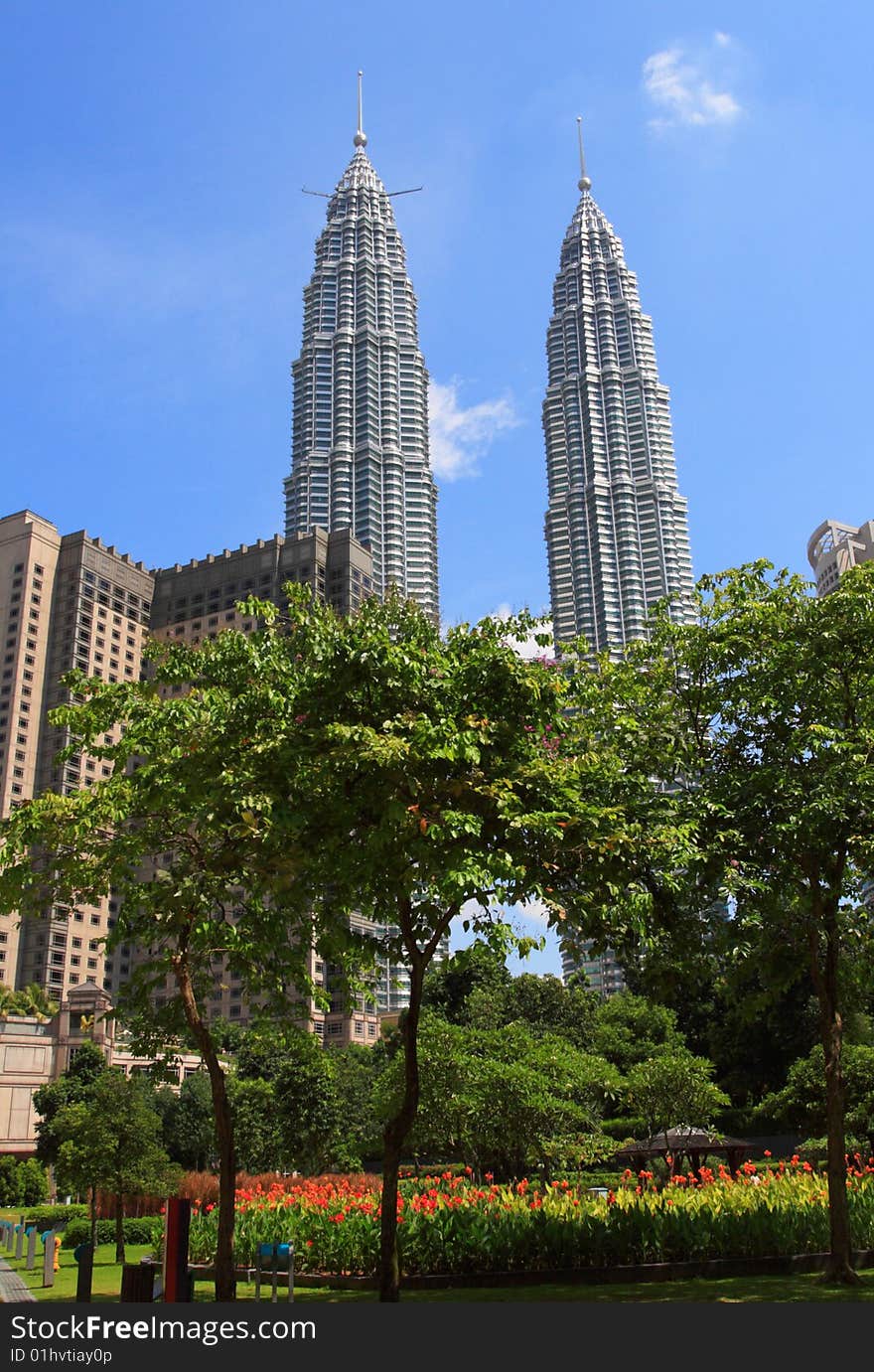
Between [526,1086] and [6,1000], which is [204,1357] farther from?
[6,1000]

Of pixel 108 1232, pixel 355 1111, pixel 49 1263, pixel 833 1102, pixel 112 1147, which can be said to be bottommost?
pixel 108 1232

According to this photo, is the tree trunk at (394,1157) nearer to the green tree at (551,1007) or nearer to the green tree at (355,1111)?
the green tree at (355,1111)

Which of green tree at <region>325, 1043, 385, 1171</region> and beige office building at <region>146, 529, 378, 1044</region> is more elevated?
beige office building at <region>146, 529, 378, 1044</region>

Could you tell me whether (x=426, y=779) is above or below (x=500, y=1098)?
above

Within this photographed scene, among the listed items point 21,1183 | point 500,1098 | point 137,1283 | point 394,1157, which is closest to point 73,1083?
point 21,1183

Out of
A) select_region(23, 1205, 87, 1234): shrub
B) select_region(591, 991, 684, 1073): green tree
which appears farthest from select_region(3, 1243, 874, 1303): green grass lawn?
select_region(591, 991, 684, 1073): green tree

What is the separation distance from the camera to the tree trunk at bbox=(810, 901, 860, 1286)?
15.0 metres

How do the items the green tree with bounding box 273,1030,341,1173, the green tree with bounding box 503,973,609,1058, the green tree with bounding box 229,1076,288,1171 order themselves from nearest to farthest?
the green tree with bounding box 273,1030,341,1173 → the green tree with bounding box 229,1076,288,1171 → the green tree with bounding box 503,973,609,1058

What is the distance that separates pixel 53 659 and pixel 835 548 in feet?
328

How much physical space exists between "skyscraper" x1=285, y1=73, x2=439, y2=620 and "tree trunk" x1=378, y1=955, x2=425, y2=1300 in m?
134

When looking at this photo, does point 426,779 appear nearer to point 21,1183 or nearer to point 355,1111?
point 355,1111

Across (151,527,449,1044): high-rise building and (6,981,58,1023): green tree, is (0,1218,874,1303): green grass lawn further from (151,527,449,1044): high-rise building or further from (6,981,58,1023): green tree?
(151,527,449,1044): high-rise building

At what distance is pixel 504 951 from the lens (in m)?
13.8

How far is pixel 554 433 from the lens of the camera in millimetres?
163625
